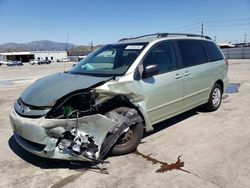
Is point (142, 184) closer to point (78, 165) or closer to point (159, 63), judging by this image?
point (78, 165)

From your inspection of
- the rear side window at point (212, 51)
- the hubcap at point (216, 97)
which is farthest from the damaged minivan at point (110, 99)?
the hubcap at point (216, 97)

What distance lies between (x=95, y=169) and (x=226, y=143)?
7.33 ft

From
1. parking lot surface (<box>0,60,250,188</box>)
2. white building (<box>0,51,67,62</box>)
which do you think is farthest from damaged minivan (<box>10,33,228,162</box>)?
white building (<box>0,51,67,62</box>)

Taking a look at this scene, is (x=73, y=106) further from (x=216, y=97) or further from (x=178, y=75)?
(x=216, y=97)

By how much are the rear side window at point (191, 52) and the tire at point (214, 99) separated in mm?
842

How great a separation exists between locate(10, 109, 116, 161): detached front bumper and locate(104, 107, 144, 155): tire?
15.9 inches

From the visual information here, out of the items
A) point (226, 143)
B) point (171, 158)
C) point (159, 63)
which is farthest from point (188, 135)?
point (159, 63)

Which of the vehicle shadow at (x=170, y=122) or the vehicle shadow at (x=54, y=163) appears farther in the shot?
the vehicle shadow at (x=170, y=122)

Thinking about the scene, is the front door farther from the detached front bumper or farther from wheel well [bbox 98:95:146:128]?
the detached front bumper

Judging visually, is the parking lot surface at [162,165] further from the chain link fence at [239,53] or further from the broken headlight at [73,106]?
the chain link fence at [239,53]

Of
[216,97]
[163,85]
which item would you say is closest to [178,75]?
[163,85]

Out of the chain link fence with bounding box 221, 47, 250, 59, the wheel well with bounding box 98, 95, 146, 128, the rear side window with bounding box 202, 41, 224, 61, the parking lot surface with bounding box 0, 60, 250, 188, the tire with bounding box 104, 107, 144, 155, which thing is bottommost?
the chain link fence with bounding box 221, 47, 250, 59

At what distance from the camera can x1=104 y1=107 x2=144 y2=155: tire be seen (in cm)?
409

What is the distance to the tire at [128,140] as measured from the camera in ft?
13.4
